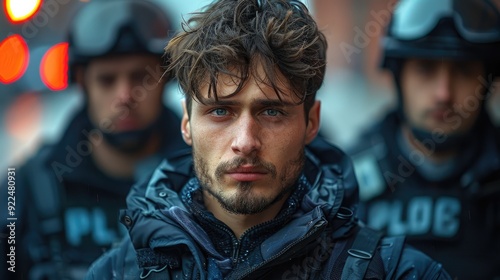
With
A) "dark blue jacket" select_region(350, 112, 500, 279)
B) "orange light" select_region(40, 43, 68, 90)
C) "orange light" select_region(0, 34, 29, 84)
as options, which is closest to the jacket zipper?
"dark blue jacket" select_region(350, 112, 500, 279)

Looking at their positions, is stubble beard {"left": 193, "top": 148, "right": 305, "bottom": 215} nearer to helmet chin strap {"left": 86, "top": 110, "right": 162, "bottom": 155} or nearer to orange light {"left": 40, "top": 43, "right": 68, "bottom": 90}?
helmet chin strap {"left": 86, "top": 110, "right": 162, "bottom": 155}

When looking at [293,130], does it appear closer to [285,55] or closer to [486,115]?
[285,55]

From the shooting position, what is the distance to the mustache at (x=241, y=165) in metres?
2.11

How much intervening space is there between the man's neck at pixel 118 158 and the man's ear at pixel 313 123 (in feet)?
5.29

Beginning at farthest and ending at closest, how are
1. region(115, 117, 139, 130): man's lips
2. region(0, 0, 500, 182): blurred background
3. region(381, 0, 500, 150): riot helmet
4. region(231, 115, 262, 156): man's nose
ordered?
region(115, 117, 139, 130): man's lips → region(0, 0, 500, 182): blurred background → region(381, 0, 500, 150): riot helmet → region(231, 115, 262, 156): man's nose

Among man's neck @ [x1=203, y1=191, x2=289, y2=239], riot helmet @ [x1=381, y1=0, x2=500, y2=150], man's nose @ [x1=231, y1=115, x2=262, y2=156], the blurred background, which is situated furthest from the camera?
the blurred background

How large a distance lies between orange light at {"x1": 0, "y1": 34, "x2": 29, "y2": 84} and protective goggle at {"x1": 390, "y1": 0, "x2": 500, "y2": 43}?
1.92m

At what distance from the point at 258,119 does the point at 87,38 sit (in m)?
1.89

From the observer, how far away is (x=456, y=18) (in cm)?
359

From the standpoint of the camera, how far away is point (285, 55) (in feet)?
7.04

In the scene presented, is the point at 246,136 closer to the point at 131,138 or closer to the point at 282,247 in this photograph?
the point at 282,247

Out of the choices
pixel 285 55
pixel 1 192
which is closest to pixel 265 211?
pixel 285 55

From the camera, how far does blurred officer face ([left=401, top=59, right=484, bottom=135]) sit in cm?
360

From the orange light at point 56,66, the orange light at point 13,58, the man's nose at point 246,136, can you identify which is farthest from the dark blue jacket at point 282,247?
the orange light at point 13,58
